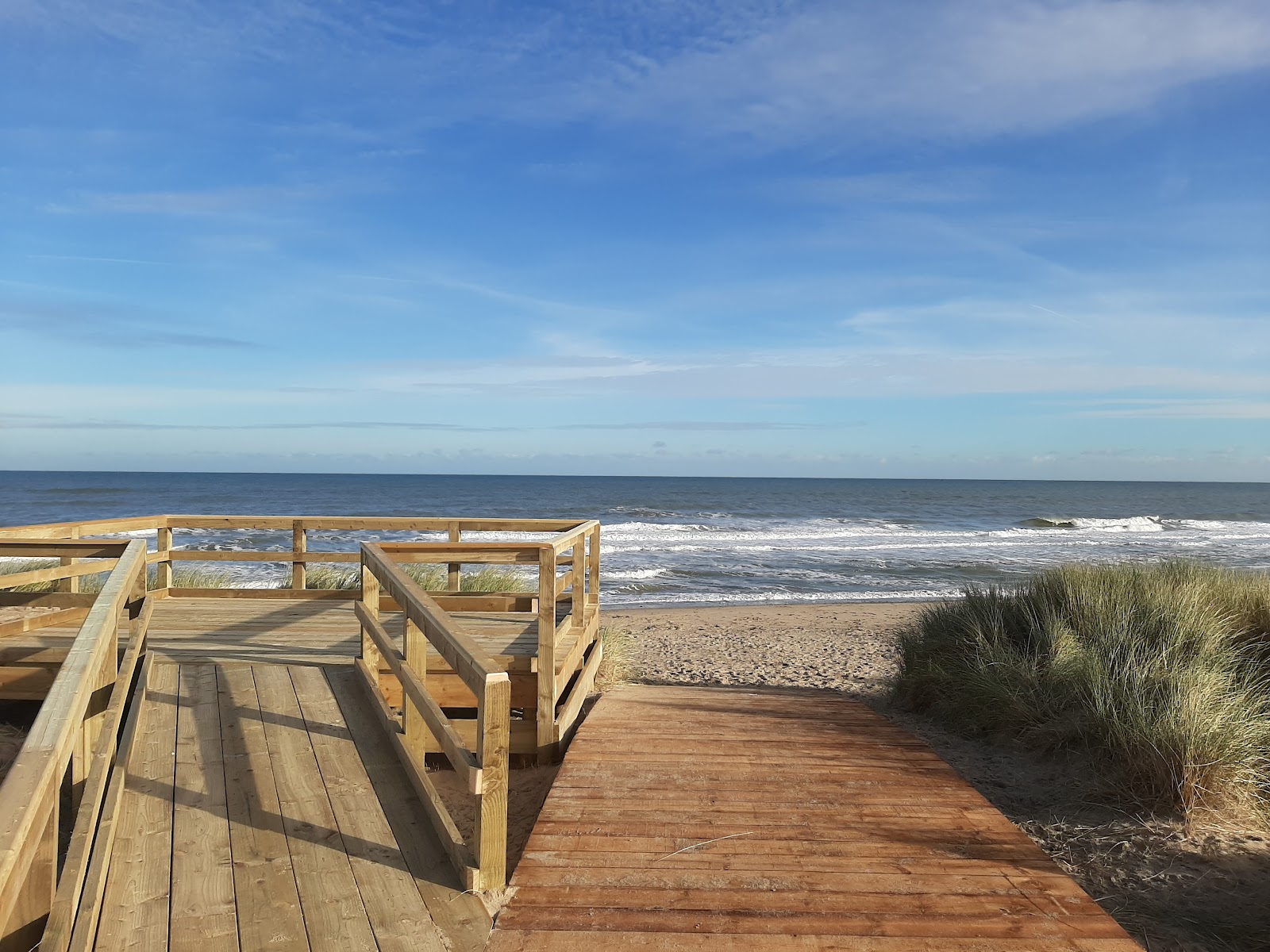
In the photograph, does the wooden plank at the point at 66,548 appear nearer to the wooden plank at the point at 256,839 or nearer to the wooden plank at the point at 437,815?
the wooden plank at the point at 256,839

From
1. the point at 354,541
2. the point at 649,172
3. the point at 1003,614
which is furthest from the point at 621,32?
the point at 354,541

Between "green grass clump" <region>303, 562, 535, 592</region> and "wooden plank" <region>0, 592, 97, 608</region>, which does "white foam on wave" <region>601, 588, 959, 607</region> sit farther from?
"wooden plank" <region>0, 592, 97, 608</region>

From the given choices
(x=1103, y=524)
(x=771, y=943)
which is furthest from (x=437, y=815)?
(x=1103, y=524)

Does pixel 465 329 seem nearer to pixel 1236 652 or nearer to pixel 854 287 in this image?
pixel 854 287

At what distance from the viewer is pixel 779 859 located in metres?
3.33

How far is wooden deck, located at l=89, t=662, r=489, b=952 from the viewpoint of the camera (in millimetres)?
2623

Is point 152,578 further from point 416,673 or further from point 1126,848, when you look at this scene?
point 1126,848

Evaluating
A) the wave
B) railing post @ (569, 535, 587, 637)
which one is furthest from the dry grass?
the wave

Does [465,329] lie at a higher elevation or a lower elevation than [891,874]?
higher

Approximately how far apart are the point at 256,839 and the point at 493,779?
1.16 meters

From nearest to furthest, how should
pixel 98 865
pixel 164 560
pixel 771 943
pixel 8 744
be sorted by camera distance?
pixel 771 943 < pixel 98 865 < pixel 8 744 < pixel 164 560

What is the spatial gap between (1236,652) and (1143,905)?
333cm

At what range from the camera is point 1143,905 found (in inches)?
135

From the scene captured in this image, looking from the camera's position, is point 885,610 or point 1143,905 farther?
point 885,610
